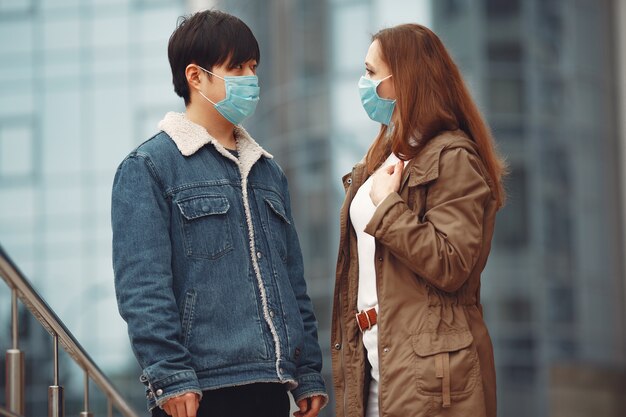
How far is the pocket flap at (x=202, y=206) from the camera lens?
4113 mm

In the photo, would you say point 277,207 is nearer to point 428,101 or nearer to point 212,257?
point 212,257

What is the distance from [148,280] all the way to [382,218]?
81 cm

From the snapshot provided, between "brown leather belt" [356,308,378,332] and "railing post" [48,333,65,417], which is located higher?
"brown leather belt" [356,308,378,332]

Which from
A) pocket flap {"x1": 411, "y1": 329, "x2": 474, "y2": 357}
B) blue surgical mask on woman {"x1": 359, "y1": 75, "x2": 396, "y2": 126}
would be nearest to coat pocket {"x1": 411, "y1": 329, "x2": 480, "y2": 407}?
pocket flap {"x1": 411, "y1": 329, "x2": 474, "y2": 357}

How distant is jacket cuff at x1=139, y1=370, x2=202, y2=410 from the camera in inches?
151

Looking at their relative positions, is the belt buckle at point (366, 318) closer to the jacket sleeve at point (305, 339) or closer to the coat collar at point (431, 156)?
the jacket sleeve at point (305, 339)

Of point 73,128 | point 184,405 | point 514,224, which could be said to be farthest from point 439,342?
point 73,128

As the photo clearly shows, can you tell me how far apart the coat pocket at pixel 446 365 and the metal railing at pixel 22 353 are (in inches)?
52.1

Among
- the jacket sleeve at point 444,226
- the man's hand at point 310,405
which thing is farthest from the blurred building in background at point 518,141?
the jacket sleeve at point 444,226

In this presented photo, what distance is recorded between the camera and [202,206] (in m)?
4.15

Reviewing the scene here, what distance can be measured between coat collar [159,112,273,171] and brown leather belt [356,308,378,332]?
2.15 feet

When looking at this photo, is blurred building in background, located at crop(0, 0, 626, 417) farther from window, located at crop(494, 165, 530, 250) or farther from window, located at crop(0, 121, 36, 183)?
window, located at crop(0, 121, 36, 183)

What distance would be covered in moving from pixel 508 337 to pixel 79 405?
878cm

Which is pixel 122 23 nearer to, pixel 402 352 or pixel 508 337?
pixel 508 337
